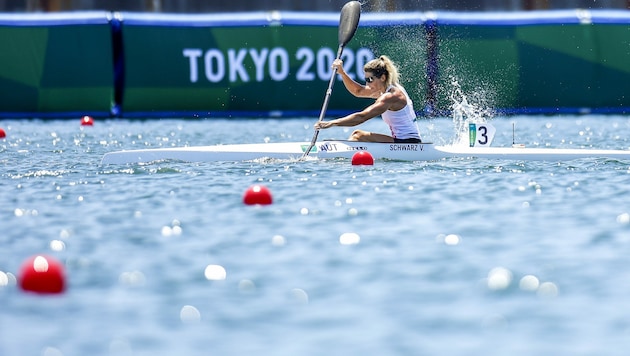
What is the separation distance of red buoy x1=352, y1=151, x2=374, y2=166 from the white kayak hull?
0.33m

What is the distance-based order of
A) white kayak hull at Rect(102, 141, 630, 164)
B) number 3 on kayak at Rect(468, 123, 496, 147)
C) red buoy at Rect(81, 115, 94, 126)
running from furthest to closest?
1. red buoy at Rect(81, 115, 94, 126)
2. number 3 on kayak at Rect(468, 123, 496, 147)
3. white kayak hull at Rect(102, 141, 630, 164)

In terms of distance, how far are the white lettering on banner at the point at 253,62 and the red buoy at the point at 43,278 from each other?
15.1 metres

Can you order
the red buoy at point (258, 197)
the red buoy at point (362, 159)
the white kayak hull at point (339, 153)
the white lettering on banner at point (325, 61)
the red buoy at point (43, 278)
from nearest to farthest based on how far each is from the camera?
the red buoy at point (43, 278) → the red buoy at point (258, 197) → the red buoy at point (362, 159) → the white kayak hull at point (339, 153) → the white lettering on banner at point (325, 61)

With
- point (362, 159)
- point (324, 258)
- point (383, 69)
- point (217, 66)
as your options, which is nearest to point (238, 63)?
point (217, 66)

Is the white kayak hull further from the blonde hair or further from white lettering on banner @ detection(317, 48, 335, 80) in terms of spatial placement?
white lettering on banner @ detection(317, 48, 335, 80)

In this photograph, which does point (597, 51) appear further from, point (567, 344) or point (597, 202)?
point (567, 344)

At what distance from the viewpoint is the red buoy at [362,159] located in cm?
1214

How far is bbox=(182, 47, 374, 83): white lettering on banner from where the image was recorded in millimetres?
20922

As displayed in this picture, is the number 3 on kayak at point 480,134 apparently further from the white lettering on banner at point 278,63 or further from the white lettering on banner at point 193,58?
the white lettering on banner at point 193,58

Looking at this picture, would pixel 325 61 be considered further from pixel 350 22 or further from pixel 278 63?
pixel 350 22

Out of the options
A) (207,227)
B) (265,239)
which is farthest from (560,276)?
(207,227)

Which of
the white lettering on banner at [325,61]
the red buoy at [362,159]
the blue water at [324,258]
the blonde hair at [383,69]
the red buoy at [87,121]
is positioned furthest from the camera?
the white lettering on banner at [325,61]

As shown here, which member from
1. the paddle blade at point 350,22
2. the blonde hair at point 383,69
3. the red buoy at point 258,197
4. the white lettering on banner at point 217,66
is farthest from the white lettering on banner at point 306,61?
the red buoy at point 258,197

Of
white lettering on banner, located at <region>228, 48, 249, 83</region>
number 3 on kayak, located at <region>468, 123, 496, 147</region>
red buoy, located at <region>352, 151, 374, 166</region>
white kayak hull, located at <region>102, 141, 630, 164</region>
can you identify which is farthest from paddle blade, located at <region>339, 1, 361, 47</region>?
white lettering on banner, located at <region>228, 48, 249, 83</region>
